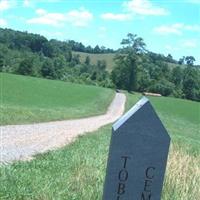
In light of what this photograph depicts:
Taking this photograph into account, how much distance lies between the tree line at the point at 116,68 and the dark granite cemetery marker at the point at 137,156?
98.5 metres

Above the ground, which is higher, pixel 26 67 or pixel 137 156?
pixel 137 156

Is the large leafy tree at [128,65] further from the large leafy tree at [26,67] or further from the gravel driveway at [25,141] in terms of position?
the gravel driveway at [25,141]

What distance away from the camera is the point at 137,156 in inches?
149

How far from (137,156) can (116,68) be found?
11767cm

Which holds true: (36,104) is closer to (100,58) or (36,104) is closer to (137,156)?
(137,156)

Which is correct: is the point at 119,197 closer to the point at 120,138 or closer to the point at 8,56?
the point at 120,138

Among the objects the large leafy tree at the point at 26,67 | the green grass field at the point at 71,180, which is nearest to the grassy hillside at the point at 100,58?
the large leafy tree at the point at 26,67

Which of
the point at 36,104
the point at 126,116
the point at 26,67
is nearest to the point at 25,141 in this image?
the point at 126,116

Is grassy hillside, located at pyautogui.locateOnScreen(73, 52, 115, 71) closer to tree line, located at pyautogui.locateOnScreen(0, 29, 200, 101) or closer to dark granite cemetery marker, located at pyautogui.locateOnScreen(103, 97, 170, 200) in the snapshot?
tree line, located at pyautogui.locateOnScreen(0, 29, 200, 101)

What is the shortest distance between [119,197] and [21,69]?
9932 cm

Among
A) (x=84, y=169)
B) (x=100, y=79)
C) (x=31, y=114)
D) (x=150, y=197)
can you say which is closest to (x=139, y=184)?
(x=150, y=197)

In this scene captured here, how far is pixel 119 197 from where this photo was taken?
3832mm

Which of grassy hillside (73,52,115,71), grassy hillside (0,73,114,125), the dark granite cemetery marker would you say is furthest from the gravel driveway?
grassy hillside (73,52,115,71)

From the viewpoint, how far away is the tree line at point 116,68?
105 m
